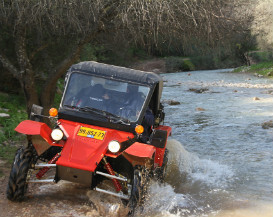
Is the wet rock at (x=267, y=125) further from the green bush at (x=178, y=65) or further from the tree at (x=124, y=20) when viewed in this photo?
the green bush at (x=178, y=65)

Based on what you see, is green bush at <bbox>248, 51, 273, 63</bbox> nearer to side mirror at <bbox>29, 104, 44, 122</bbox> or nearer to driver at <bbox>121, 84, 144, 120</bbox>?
driver at <bbox>121, 84, 144, 120</bbox>

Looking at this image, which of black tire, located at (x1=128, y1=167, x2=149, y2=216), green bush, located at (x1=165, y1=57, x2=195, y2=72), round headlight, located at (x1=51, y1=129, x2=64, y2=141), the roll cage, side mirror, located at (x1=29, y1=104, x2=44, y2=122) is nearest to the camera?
black tire, located at (x1=128, y1=167, x2=149, y2=216)

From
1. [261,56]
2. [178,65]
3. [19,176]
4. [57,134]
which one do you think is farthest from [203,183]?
[261,56]

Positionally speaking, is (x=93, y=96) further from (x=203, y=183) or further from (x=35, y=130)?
(x=203, y=183)

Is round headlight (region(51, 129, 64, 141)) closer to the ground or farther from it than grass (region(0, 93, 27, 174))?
farther from it

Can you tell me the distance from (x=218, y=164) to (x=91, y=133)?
379 cm

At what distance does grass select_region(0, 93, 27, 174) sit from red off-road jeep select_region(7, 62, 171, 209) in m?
1.43

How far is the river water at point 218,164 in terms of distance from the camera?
5.38 m

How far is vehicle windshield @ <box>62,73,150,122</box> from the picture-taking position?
17.3 feet

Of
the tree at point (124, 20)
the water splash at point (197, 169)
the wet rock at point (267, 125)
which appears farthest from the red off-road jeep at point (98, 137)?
the wet rock at point (267, 125)

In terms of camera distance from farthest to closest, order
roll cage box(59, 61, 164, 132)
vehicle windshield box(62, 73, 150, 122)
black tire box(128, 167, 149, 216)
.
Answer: vehicle windshield box(62, 73, 150, 122) → roll cage box(59, 61, 164, 132) → black tire box(128, 167, 149, 216)

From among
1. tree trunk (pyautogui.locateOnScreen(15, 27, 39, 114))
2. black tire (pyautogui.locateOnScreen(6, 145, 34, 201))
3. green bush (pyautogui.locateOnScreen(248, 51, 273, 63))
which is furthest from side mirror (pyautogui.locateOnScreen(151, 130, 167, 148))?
green bush (pyautogui.locateOnScreen(248, 51, 273, 63))

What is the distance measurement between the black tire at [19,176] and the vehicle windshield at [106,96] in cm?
101

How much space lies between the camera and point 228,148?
9.23m
